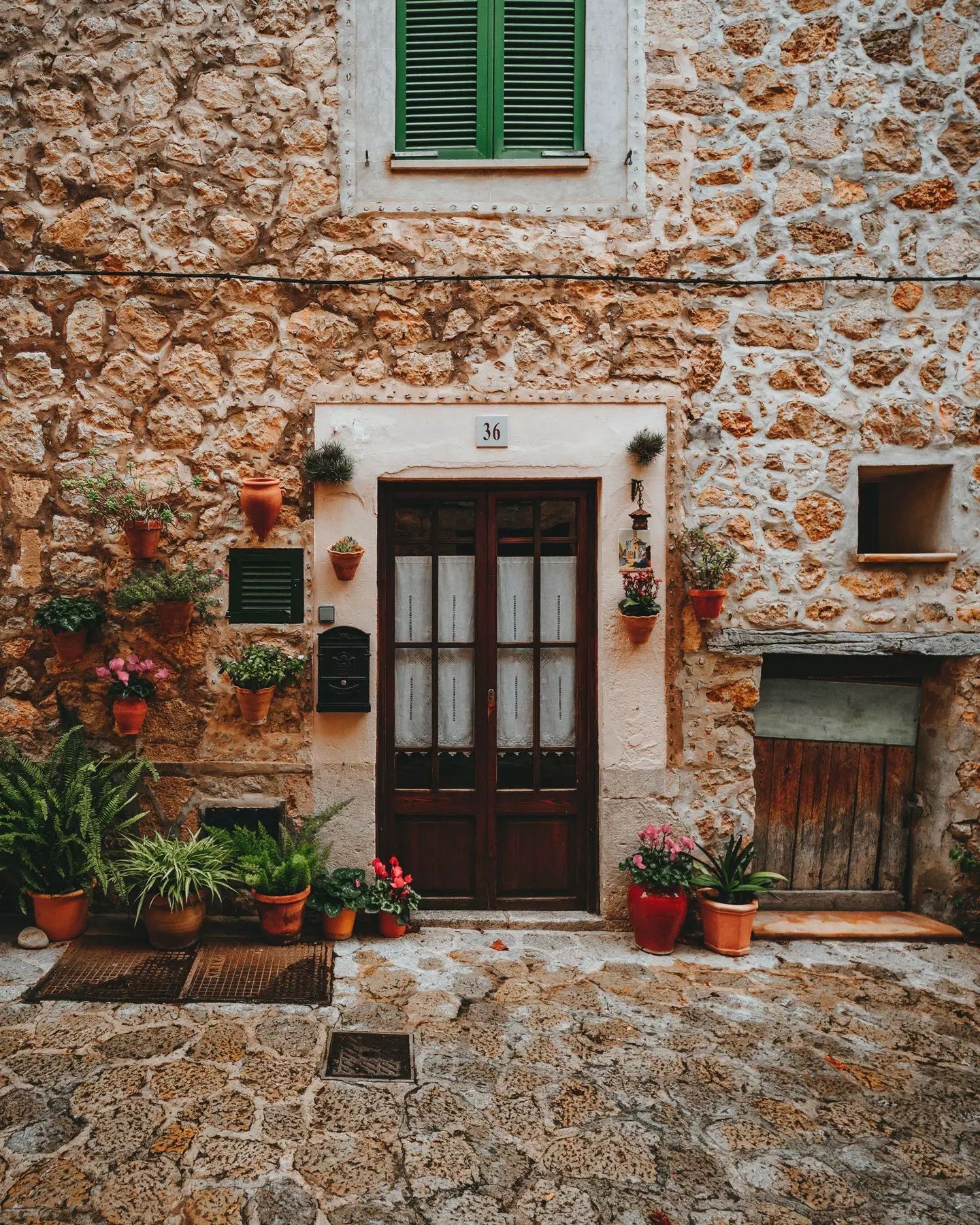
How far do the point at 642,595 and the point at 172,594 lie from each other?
2535 mm

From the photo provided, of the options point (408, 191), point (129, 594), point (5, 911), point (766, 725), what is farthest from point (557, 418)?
point (5, 911)

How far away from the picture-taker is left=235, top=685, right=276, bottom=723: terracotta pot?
406 cm

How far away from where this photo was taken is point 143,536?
13.3 ft

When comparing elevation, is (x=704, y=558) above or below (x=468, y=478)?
below

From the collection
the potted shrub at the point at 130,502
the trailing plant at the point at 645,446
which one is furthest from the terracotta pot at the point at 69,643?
the trailing plant at the point at 645,446

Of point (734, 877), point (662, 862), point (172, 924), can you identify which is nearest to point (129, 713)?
point (172, 924)

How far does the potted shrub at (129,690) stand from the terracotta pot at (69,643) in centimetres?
16

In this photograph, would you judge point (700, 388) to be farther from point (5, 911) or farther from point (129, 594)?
point (5, 911)

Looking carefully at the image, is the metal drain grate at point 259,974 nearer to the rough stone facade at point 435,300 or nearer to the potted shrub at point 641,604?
the rough stone facade at point 435,300

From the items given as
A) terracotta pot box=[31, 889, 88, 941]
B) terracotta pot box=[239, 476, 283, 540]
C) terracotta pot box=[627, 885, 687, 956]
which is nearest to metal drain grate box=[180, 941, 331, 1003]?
terracotta pot box=[31, 889, 88, 941]

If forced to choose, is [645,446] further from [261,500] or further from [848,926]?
[848,926]

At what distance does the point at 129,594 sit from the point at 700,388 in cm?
335

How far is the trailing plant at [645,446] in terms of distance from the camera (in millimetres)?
4141

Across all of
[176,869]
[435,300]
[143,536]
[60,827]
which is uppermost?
[435,300]
